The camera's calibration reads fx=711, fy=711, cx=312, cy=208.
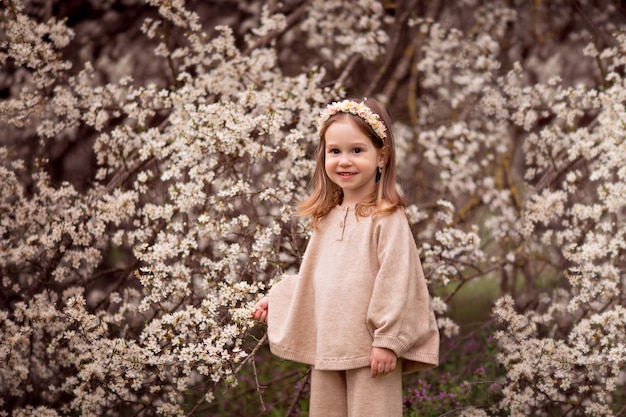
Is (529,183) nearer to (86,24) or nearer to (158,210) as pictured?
(158,210)

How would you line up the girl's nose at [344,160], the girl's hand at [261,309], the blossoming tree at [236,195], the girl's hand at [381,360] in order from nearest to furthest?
the girl's hand at [381,360] < the girl's nose at [344,160] < the girl's hand at [261,309] < the blossoming tree at [236,195]

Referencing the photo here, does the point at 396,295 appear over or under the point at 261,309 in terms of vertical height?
over

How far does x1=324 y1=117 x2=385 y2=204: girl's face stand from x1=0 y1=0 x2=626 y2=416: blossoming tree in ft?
2.36

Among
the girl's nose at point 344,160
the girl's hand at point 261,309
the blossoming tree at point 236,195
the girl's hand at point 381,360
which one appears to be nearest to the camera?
the girl's hand at point 381,360

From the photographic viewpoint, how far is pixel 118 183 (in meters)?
3.96

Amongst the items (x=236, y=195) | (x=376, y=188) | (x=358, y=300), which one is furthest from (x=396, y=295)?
(x=236, y=195)

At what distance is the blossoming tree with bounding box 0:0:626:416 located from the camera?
10.7 feet

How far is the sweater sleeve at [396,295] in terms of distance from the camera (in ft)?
7.73

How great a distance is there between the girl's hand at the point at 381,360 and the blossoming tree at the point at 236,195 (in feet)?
2.23

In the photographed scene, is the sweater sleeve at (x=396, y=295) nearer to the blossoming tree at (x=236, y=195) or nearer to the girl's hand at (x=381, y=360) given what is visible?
the girl's hand at (x=381, y=360)

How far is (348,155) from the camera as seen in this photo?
2.57 metres

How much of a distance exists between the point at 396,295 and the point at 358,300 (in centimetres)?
14

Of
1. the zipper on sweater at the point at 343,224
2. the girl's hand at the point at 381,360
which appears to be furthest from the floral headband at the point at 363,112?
the girl's hand at the point at 381,360

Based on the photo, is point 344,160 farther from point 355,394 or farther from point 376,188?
point 355,394
